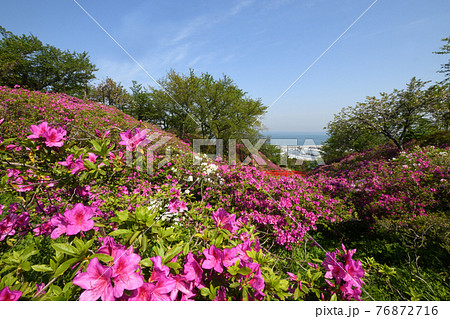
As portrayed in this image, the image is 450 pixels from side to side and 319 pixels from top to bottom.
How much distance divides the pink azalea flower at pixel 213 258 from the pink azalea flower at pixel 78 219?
2.06ft

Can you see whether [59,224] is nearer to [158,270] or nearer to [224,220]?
[158,270]

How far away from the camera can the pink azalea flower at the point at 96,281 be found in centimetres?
74

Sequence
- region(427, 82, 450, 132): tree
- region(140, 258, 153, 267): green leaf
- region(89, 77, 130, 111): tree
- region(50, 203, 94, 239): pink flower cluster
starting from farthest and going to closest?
region(89, 77, 130, 111): tree, region(427, 82, 450, 132): tree, region(50, 203, 94, 239): pink flower cluster, region(140, 258, 153, 267): green leaf

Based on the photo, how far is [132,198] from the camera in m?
2.88

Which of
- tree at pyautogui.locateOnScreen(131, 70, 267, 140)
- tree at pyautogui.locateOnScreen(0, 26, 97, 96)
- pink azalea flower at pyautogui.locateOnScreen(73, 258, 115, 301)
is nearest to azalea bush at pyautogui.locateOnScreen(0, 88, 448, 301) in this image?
pink azalea flower at pyautogui.locateOnScreen(73, 258, 115, 301)

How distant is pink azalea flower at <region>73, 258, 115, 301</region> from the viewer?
0.74 m

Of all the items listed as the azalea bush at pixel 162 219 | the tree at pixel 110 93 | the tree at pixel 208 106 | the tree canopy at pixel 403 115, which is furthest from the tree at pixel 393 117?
the tree at pixel 110 93

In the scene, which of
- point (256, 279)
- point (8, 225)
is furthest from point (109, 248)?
point (8, 225)

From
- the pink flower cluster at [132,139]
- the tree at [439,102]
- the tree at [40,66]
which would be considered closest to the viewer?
the pink flower cluster at [132,139]

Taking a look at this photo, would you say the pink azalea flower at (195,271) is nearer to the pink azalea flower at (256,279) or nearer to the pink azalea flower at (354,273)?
the pink azalea flower at (256,279)

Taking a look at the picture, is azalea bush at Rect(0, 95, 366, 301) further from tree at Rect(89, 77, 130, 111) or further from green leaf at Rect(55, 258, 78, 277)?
tree at Rect(89, 77, 130, 111)

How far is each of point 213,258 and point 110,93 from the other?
2586 centimetres

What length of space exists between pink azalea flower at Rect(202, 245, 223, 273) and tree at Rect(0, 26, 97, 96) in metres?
21.1
